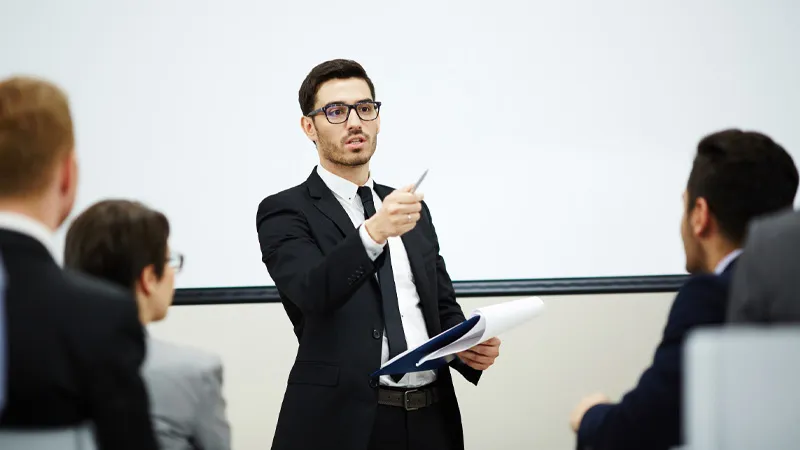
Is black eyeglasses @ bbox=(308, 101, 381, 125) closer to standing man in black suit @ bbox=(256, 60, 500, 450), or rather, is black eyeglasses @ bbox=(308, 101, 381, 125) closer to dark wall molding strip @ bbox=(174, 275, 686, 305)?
standing man in black suit @ bbox=(256, 60, 500, 450)

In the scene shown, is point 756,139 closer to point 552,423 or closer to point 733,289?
point 733,289

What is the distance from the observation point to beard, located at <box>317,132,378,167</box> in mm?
2281

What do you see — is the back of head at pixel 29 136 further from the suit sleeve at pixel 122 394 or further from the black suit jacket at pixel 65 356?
the suit sleeve at pixel 122 394

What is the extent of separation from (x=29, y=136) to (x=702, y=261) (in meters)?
1.16

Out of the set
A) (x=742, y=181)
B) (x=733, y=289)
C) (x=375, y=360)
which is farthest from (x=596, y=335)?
(x=733, y=289)

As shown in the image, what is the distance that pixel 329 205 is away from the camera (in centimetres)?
224

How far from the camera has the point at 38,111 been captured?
1.16m

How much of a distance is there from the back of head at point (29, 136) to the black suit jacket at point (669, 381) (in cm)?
96

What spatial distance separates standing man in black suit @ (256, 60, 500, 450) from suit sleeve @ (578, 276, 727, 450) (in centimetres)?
70

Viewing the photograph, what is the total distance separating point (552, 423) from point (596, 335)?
372 millimetres

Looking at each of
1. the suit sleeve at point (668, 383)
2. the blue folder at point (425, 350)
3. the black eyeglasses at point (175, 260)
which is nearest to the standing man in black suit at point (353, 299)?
the blue folder at point (425, 350)

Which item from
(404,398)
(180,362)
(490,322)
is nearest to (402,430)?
(404,398)

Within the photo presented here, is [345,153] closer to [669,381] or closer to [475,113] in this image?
[475,113]

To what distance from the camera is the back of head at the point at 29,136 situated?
115cm
